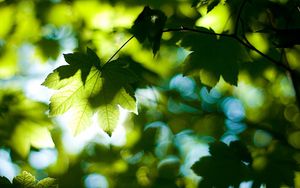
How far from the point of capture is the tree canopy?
1837mm

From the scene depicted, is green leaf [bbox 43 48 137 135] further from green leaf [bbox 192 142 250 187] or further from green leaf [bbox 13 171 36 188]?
green leaf [bbox 192 142 250 187]

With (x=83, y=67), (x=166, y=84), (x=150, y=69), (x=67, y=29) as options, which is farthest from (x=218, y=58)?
(x=67, y=29)

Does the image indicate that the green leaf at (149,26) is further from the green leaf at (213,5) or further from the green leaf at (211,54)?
the green leaf at (211,54)

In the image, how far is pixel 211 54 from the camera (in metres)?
1.99

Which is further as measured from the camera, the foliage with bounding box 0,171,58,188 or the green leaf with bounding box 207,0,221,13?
the foliage with bounding box 0,171,58,188

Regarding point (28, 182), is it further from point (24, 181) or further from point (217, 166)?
point (217, 166)

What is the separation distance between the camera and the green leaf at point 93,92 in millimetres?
1728

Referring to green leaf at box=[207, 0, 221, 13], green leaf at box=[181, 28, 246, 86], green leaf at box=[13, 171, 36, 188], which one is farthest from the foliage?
green leaf at box=[207, 0, 221, 13]

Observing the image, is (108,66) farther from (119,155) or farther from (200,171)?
(119,155)

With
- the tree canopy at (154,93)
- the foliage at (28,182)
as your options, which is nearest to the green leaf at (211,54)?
the tree canopy at (154,93)

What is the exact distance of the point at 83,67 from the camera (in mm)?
1723

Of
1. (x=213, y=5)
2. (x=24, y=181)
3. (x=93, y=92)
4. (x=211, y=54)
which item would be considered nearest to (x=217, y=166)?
(x=211, y=54)

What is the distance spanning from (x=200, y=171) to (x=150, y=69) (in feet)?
4.16

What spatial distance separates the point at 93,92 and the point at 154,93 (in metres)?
1.32
